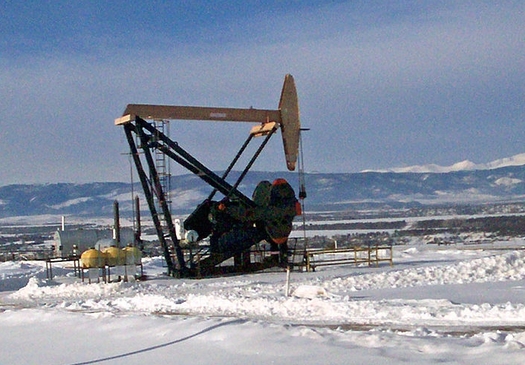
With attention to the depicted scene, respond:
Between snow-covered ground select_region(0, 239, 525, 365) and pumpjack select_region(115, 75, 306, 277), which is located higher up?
pumpjack select_region(115, 75, 306, 277)

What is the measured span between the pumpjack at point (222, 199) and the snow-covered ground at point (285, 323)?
3894 millimetres

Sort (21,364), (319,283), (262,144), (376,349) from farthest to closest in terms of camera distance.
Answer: (262,144), (319,283), (21,364), (376,349)

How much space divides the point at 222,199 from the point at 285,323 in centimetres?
1452

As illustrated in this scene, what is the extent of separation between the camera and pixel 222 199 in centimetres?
2869

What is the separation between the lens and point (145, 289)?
2347 cm

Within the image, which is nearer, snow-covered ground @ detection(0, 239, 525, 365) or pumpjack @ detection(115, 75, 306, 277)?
snow-covered ground @ detection(0, 239, 525, 365)

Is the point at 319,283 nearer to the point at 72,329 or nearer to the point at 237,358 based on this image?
the point at 72,329

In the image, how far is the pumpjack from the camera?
27.1m

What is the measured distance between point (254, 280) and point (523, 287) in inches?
336

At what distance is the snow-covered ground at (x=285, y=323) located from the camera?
37.1 feet

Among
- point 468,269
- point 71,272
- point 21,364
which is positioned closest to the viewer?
point 21,364

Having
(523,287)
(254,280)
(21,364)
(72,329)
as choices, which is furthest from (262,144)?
(21,364)

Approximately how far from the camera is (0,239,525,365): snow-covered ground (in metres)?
11.3

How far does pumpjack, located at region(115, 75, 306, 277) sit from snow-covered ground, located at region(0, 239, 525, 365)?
153 inches
